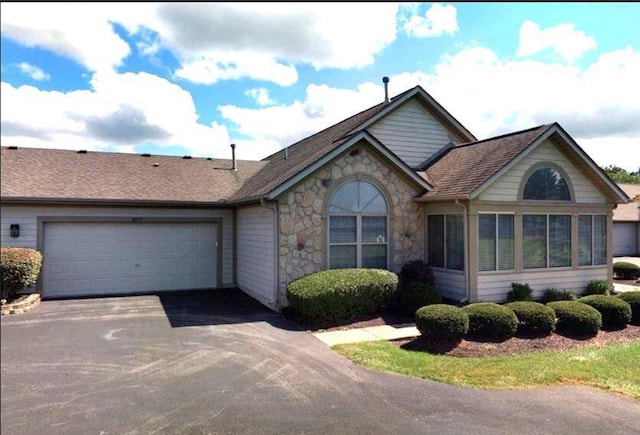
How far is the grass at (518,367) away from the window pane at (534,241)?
13.1 feet

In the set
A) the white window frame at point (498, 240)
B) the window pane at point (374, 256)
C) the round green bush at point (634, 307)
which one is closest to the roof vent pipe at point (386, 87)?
the white window frame at point (498, 240)

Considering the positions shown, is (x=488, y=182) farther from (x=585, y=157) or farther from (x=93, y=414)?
(x=93, y=414)

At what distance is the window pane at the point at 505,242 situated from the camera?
11969 mm

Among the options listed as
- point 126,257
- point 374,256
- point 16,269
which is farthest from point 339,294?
point 16,269

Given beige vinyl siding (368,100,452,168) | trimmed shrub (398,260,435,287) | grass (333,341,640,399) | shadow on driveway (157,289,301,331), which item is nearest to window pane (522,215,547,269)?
trimmed shrub (398,260,435,287)

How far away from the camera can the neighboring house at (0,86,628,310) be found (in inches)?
454

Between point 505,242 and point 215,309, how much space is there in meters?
7.82

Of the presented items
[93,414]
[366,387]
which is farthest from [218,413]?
[366,387]

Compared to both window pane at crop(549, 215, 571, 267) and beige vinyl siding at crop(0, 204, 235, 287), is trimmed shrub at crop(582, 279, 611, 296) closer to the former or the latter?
window pane at crop(549, 215, 571, 267)

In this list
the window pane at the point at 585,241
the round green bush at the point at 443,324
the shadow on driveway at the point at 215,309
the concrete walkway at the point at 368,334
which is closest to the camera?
the round green bush at the point at 443,324

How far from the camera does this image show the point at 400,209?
12531 millimetres

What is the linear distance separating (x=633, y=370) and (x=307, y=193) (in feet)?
24.2

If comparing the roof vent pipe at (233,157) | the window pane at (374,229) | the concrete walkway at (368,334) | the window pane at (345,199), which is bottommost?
the concrete walkway at (368,334)

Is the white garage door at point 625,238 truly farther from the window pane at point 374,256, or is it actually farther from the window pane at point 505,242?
the window pane at point 374,256
